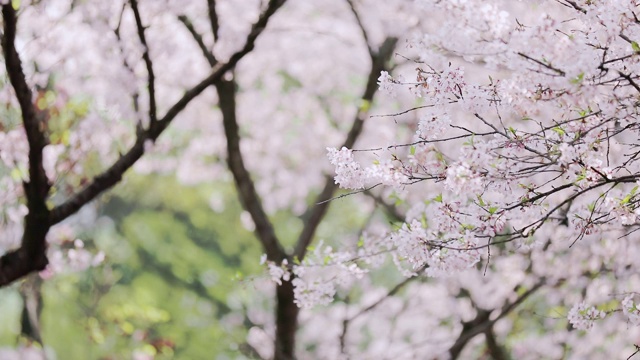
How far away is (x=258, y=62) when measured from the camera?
12.6m

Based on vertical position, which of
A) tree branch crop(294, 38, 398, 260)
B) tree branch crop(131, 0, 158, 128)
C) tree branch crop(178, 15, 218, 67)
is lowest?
tree branch crop(294, 38, 398, 260)

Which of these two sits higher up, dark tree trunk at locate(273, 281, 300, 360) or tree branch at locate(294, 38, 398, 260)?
tree branch at locate(294, 38, 398, 260)

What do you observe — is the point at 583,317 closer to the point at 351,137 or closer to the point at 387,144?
the point at 387,144

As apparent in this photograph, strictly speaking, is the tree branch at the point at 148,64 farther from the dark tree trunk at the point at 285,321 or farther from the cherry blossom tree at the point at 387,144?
the dark tree trunk at the point at 285,321

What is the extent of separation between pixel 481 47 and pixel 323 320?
11349mm

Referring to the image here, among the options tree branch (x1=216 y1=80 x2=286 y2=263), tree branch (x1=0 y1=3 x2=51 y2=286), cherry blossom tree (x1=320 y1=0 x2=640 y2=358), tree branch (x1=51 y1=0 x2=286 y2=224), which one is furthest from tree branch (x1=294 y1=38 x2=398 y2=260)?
cherry blossom tree (x1=320 y1=0 x2=640 y2=358)

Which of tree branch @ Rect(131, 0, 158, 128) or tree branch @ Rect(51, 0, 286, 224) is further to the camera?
tree branch @ Rect(51, 0, 286, 224)

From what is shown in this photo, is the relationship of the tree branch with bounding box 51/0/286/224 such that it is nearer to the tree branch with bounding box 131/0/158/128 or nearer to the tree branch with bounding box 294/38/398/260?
the tree branch with bounding box 131/0/158/128

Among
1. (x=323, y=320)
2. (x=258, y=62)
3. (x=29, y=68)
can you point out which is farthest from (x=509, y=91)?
(x=323, y=320)

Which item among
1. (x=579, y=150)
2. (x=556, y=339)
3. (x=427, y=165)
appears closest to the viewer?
(x=579, y=150)

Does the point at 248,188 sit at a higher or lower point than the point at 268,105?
higher

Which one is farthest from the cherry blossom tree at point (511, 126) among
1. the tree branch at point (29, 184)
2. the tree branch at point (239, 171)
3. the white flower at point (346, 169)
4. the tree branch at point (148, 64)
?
the tree branch at point (239, 171)

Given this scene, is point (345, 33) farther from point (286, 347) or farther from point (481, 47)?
point (481, 47)

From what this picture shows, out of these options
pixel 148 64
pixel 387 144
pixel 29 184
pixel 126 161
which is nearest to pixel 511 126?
pixel 387 144
